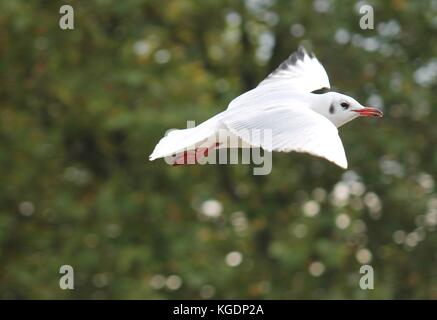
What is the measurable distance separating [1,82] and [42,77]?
12.1 inches

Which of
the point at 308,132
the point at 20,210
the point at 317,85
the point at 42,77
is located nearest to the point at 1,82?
the point at 42,77

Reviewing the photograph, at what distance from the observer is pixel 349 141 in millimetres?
7207

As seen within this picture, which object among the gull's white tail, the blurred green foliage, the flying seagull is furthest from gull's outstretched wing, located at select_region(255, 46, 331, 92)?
the blurred green foliage

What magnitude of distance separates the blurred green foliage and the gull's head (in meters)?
2.57

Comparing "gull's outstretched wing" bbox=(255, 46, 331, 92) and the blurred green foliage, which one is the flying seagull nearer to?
"gull's outstretched wing" bbox=(255, 46, 331, 92)

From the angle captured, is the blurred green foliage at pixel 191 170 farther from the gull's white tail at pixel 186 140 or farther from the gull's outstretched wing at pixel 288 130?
the gull's outstretched wing at pixel 288 130

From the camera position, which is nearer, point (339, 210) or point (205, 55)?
point (339, 210)

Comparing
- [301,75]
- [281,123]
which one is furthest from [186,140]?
[301,75]

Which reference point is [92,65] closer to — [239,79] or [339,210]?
[239,79]

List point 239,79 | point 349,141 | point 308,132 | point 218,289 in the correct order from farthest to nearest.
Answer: point 239,79
point 349,141
point 218,289
point 308,132

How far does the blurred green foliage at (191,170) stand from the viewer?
6.78 m

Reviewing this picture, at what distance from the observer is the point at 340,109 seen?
4.00 metres

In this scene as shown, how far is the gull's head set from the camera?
3.98m

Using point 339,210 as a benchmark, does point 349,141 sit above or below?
above
